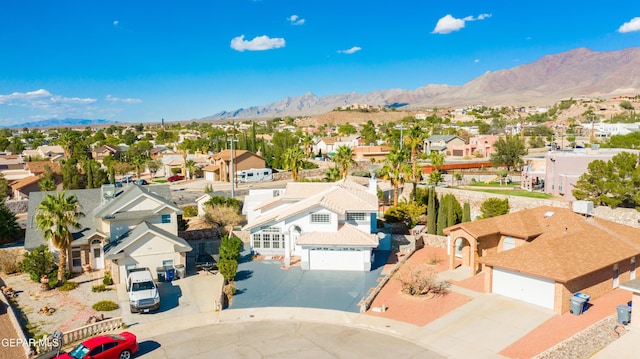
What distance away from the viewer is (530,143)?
112 metres

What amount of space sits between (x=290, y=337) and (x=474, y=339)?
8.68 m

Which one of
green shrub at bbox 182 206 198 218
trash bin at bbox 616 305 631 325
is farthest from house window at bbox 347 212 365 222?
green shrub at bbox 182 206 198 218

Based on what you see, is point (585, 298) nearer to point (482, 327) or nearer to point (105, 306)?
point (482, 327)

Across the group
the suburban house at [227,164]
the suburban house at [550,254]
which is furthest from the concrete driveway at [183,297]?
the suburban house at [227,164]

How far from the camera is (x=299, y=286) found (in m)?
31.1

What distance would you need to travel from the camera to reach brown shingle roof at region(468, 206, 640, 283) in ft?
89.7

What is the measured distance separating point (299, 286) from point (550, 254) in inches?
586

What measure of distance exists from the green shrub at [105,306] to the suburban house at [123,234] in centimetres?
419

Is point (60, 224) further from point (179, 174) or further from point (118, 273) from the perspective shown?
point (179, 174)

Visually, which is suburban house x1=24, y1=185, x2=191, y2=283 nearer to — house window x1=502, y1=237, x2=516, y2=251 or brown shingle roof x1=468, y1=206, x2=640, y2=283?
brown shingle roof x1=468, y1=206, x2=640, y2=283

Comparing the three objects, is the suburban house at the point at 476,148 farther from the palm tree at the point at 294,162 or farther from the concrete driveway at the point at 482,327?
the concrete driveway at the point at 482,327

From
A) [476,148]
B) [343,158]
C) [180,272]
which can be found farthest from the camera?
[476,148]

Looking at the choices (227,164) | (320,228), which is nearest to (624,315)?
(320,228)

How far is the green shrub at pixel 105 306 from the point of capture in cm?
2780
